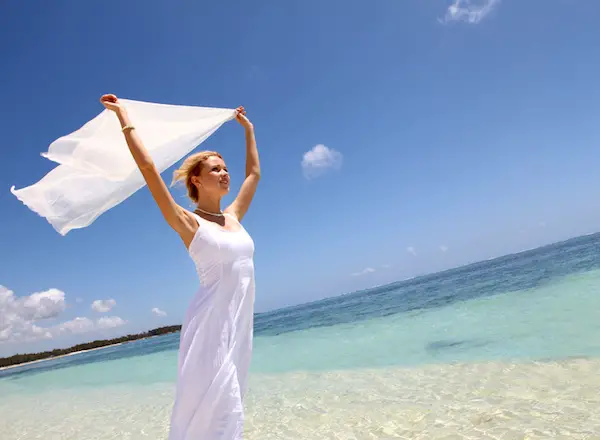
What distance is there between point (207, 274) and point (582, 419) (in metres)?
4.05

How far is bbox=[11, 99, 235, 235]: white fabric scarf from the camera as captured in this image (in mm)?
3082

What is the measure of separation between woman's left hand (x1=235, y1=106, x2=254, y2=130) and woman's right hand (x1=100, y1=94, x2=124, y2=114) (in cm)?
116

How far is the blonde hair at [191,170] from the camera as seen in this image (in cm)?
292

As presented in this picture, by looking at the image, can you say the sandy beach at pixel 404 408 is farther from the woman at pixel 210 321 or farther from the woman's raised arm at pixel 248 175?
the woman's raised arm at pixel 248 175

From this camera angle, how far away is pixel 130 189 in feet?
10.5

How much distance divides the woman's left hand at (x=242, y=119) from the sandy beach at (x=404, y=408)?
363cm

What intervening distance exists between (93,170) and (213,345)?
1.62 m

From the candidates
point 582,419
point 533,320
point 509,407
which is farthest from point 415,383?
point 533,320

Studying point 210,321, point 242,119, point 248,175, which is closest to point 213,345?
point 210,321

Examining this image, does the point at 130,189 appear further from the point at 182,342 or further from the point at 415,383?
the point at 415,383

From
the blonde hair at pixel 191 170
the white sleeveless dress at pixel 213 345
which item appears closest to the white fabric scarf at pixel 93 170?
the blonde hair at pixel 191 170

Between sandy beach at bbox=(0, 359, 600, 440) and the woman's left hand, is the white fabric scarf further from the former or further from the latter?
sandy beach at bbox=(0, 359, 600, 440)

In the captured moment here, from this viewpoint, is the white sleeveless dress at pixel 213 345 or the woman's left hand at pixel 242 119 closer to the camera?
the white sleeveless dress at pixel 213 345

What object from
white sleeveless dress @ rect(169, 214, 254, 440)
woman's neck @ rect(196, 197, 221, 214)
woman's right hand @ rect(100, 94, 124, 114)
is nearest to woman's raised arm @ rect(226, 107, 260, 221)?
woman's neck @ rect(196, 197, 221, 214)
